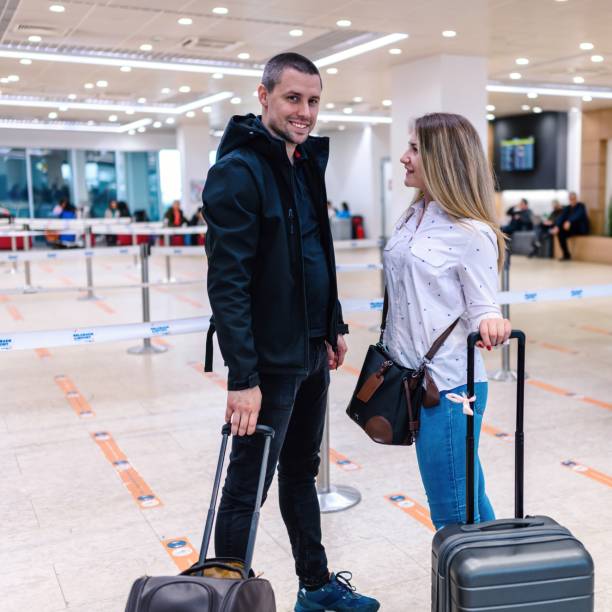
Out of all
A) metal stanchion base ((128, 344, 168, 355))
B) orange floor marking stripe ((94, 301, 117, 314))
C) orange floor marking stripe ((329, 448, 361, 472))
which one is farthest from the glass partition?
orange floor marking stripe ((329, 448, 361, 472))

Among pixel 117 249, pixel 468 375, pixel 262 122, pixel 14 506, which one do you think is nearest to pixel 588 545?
pixel 468 375

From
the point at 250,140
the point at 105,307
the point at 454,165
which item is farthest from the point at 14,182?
the point at 454,165

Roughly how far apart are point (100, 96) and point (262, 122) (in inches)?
577

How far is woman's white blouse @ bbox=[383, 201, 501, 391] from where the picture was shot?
2.21m

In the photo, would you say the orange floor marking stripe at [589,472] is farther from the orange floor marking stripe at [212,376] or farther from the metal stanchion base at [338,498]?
the orange floor marking stripe at [212,376]

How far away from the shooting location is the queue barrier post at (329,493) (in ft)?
12.2

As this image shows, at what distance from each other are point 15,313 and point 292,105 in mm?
9013

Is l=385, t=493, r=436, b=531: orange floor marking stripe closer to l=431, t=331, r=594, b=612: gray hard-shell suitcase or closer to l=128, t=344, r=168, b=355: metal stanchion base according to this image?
l=431, t=331, r=594, b=612: gray hard-shell suitcase

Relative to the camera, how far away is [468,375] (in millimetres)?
2135

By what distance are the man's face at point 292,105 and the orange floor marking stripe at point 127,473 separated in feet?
7.28

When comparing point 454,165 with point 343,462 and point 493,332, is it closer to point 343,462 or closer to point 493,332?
point 493,332

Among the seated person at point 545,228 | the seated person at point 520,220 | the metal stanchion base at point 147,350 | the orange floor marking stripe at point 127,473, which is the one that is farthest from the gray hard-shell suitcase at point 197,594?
the seated person at point 520,220

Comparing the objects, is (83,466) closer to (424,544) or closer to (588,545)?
(424,544)

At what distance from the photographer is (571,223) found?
17.5 meters
